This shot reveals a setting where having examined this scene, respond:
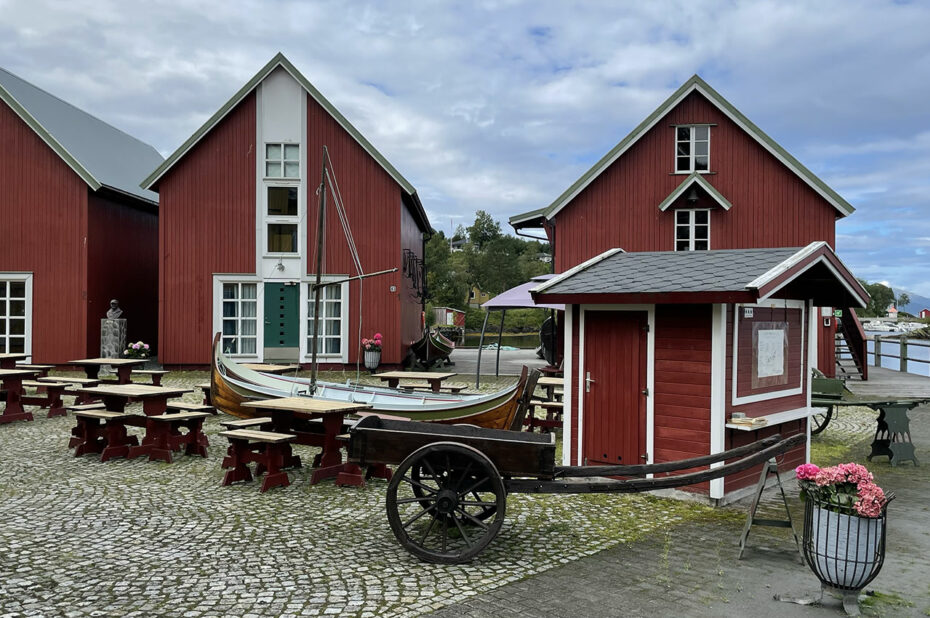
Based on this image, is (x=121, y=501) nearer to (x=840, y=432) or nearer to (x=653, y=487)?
(x=653, y=487)

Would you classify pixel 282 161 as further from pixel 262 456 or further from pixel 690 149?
pixel 262 456

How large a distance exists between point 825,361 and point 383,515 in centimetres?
1675

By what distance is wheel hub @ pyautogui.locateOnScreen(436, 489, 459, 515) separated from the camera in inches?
224

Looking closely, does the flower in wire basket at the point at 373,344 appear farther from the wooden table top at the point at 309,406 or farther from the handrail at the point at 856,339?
the handrail at the point at 856,339

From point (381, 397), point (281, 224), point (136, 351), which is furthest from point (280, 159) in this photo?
point (381, 397)

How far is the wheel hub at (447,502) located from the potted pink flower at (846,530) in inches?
98.8

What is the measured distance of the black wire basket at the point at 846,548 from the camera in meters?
4.69

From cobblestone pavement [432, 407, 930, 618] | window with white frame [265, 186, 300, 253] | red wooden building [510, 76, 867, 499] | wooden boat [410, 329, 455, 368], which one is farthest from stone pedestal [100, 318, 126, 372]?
cobblestone pavement [432, 407, 930, 618]

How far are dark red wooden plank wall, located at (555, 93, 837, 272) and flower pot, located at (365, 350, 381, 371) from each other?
19.2ft

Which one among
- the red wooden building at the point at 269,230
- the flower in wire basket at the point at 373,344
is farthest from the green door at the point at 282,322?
the flower in wire basket at the point at 373,344

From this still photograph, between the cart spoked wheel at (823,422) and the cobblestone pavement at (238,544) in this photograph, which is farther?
the cart spoked wheel at (823,422)

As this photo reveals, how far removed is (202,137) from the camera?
21.2m

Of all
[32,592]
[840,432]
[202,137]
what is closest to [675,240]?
[840,432]

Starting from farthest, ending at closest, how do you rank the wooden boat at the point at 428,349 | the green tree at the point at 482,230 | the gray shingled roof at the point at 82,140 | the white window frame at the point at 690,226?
the green tree at the point at 482,230 < the wooden boat at the point at 428,349 < the gray shingled roof at the point at 82,140 < the white window frame at the point at 690,226
